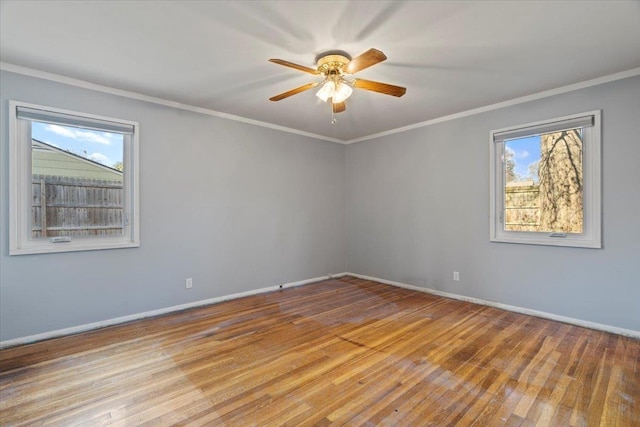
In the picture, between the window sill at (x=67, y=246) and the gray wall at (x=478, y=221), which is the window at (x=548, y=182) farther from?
the window sill at (x=67, y=246)

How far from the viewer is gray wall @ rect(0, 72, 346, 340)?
9.07 feet

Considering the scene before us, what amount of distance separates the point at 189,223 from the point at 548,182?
419 centimetres

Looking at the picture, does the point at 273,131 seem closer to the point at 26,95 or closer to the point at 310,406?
the point at 26,95

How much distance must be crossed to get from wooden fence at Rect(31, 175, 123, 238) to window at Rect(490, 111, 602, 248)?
173 inches

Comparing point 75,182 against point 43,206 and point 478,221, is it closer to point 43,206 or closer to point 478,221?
point 43,206

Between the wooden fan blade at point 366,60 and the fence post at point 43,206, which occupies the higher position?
the wooden fan blade at point 366,60

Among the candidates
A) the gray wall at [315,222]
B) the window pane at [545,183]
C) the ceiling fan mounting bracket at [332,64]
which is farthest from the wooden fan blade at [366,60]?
the window pane at [545,183]

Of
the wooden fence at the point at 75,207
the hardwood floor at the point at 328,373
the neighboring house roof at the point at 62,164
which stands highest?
the neighboring house roof at the point at 62,164

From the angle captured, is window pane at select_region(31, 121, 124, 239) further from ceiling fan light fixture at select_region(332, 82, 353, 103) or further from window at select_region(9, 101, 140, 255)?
ceiling fan light fixture at select_region(332, 82, 353, 103)

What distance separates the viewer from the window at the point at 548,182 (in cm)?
304

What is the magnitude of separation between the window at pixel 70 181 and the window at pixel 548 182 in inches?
168

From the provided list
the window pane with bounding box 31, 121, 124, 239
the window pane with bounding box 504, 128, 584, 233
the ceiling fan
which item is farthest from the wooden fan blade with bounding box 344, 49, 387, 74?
the window pane with bounding box 31, 121, 124, 239

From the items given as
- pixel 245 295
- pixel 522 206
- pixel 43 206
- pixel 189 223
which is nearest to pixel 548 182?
pixel 522 206

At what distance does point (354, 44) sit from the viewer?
2326 millimetres
